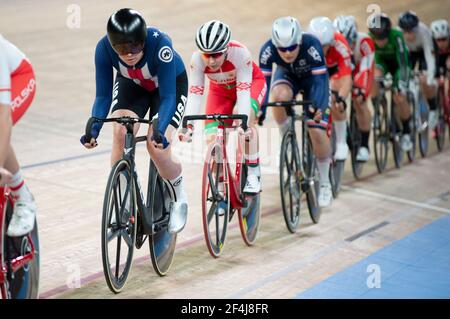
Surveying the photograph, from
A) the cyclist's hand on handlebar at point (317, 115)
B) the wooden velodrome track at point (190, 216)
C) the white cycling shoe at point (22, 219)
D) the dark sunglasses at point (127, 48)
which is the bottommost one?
the wooden velodrome track at point (190, 216)

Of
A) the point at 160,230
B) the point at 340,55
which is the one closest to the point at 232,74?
the point at 160,230

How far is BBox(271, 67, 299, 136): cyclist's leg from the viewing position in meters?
5.40

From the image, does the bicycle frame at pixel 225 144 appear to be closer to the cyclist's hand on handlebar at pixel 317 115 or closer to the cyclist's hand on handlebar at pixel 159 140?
the cyclist's hand on handlebar at pixel 159 140

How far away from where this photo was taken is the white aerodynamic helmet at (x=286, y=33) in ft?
16.8

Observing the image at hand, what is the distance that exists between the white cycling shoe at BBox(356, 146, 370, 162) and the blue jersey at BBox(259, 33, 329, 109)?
1401mm

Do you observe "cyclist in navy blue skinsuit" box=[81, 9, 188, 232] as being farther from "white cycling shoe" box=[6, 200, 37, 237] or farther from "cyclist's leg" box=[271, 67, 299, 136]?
"cyclist's leg" box=[271, 67, 299, 136]

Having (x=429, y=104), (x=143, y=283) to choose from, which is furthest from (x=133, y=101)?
(x=429, y=104)

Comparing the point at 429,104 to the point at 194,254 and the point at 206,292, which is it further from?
the point at 206,292

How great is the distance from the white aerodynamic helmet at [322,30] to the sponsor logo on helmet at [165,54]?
2028mm

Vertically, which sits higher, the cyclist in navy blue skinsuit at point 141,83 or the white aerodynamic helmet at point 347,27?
the white aerodynamic helmet at point 347,27

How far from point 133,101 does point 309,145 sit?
1.76 meters

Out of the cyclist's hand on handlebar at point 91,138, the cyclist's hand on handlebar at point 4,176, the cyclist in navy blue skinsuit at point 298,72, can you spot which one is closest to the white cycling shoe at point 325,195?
the cyclist in navy blue skinsuit at point 298,72

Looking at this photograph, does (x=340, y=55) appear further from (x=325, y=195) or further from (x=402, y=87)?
(x=402, y=87)
